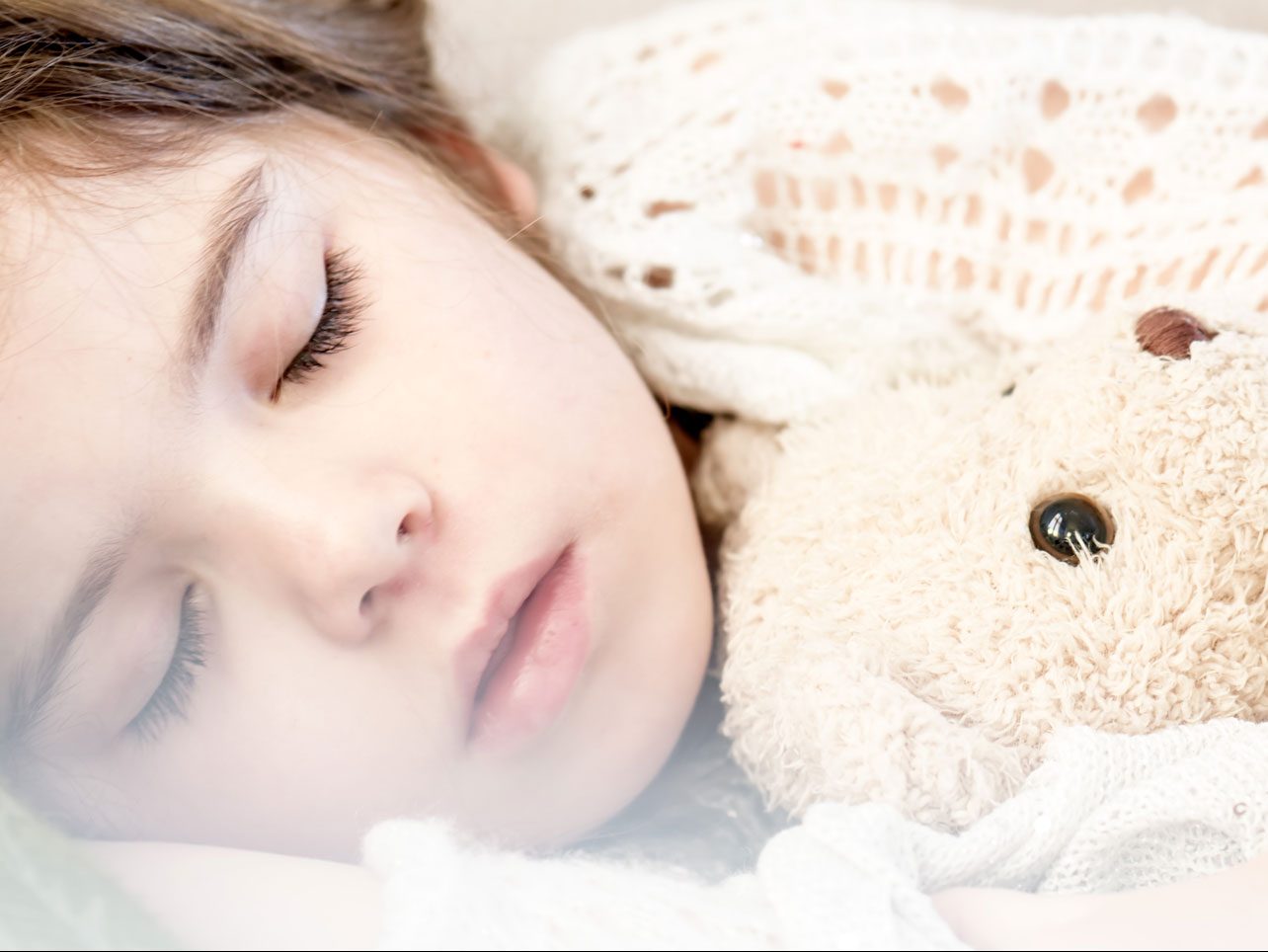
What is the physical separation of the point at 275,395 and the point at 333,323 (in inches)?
2.4

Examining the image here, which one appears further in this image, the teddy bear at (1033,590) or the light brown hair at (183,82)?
the light brown hair at (183,82)

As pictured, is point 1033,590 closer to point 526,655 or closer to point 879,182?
point 526,655

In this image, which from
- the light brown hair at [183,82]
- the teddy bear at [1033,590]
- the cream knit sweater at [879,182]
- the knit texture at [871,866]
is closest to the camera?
the knit texture at [871,866]

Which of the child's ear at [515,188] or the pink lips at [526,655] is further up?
the child's ear at [515,188]

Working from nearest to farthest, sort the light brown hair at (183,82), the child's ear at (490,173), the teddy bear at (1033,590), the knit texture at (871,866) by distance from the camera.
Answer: the knit texture at (871,866), the teddy bear at (1033,590), the light brown hair at (183,82), the child's ear at (490,173)

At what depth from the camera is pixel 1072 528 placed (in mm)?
580

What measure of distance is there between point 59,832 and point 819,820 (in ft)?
1.19

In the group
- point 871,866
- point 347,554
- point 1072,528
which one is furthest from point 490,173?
point 871,866

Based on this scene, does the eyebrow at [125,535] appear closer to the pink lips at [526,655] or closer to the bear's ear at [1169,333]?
the pink lips at [526,655]

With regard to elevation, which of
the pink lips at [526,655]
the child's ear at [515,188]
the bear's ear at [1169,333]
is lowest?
the pink lips at [526,655]

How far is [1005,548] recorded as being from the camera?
0.60 m

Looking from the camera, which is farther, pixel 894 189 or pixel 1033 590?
pixel 894 189

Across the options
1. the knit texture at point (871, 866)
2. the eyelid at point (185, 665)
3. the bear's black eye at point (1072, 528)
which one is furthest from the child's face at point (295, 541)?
the bear's black eye at point (1072, 528)

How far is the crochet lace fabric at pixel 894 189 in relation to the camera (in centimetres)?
80
